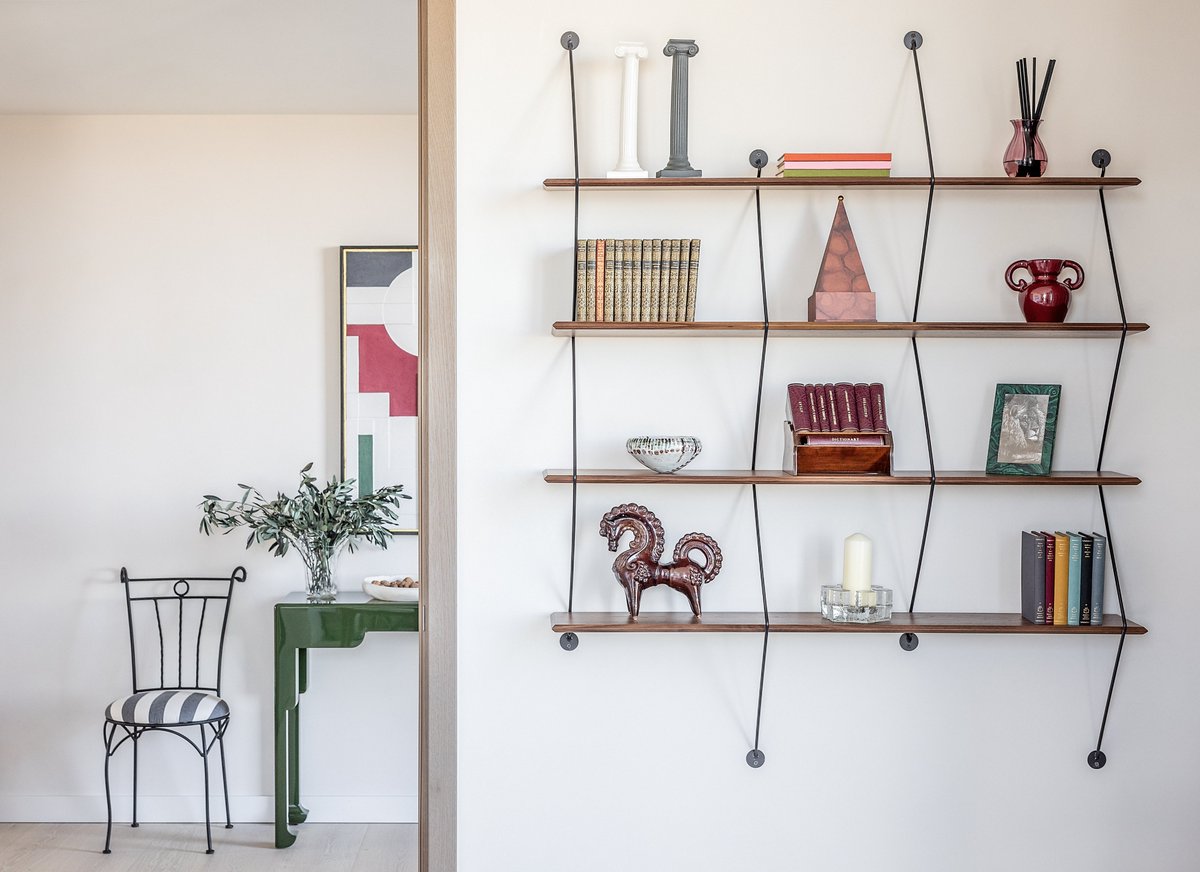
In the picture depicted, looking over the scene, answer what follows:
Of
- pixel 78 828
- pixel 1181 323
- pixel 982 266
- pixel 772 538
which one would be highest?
pixel 982 266

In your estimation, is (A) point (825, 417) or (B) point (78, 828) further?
(B) point (78, 828)

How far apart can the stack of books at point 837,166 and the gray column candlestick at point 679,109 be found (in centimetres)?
18

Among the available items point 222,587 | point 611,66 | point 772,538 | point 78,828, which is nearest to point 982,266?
point 772,538

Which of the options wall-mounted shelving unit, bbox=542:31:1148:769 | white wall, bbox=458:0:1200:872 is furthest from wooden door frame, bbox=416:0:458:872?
wall-mounted shelving unit, bbox=542:31:1148:769

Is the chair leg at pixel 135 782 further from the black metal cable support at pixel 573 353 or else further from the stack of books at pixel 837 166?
the stack of books at pixel 837 166

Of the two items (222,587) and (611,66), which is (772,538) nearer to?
(611,66)

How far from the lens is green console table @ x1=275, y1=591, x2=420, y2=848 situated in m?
3.27

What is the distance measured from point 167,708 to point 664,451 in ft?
7.58

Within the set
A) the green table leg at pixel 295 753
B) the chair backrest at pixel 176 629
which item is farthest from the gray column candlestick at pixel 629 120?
the chair backrest at pixel 176 629

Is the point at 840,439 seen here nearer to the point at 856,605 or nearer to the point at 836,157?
the point at 856,605

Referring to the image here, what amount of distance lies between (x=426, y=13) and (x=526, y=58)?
8.3 inches

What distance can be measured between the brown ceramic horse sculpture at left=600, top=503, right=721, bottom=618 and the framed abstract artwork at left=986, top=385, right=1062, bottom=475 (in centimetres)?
58

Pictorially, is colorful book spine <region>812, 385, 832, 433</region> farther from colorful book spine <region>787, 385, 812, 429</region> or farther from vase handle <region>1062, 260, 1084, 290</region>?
vase handle <region>1062, 260, 1084, 290</region>

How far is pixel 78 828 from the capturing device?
11.5 feet
